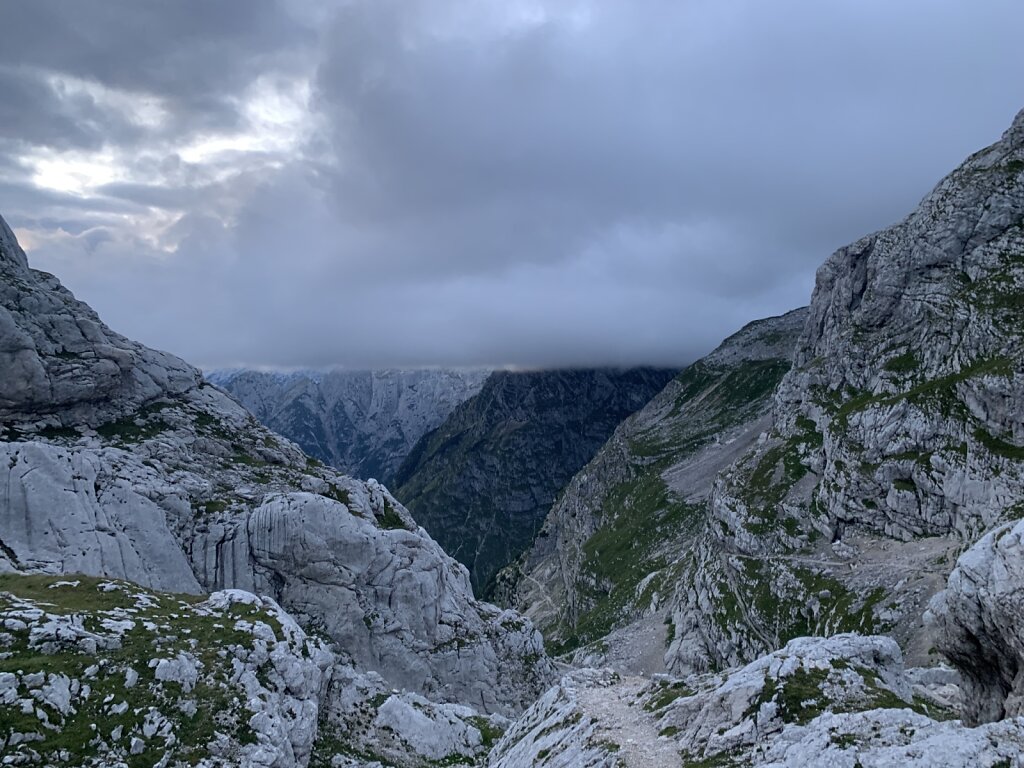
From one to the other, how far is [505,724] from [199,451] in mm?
44424

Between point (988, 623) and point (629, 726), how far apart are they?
19.4 meters

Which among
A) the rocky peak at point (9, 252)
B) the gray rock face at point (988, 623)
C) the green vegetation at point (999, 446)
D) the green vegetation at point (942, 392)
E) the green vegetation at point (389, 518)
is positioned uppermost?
the rocky peak at point (9, 252)

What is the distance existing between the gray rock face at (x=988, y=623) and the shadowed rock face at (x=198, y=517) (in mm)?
50025

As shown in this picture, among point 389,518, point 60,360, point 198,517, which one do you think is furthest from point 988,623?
point 60,360

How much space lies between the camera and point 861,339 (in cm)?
13725

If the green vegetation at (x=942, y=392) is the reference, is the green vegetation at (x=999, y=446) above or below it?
below

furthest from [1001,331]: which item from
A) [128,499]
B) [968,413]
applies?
[128,499]

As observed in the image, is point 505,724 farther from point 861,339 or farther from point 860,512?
point 861,339

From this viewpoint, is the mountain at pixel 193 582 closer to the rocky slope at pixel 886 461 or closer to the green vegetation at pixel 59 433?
the green vegetation at pixel 59 433

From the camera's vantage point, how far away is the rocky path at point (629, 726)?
2750cm

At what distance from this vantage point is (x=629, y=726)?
32.7 m

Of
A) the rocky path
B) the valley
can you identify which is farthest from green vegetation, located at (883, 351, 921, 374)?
the rocky path


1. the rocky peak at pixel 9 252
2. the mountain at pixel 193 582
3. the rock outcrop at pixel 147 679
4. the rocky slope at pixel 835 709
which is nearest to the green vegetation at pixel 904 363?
the mountain at pixel 193 582

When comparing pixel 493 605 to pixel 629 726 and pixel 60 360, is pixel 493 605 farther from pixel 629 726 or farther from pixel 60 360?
pixel 60 360
